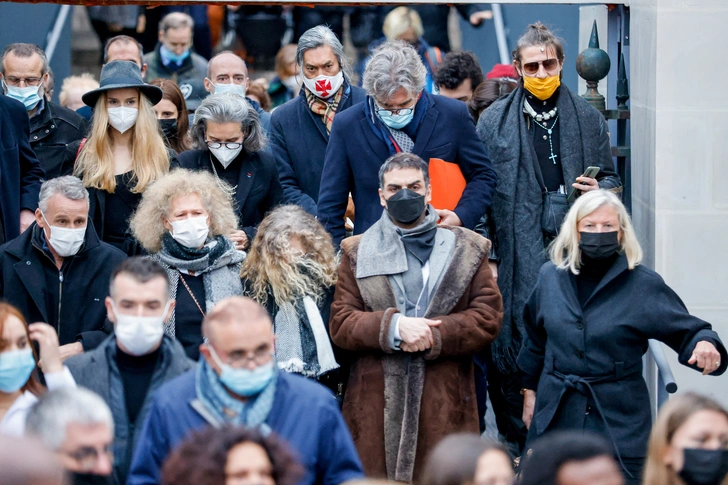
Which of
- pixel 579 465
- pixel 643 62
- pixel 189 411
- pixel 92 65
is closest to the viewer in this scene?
pixel 579 465

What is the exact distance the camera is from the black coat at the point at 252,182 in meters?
7.09

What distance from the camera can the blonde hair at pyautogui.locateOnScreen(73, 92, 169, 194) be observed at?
22.5ft

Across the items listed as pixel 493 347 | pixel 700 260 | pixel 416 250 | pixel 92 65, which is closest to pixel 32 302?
pixel 416 250

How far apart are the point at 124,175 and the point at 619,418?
9.38ft

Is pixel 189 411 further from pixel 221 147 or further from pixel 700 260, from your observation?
pixel 700 260

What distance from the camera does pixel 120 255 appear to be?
20.7 ft

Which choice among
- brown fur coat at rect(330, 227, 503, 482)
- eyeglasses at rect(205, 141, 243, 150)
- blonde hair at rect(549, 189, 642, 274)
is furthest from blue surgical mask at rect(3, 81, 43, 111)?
blonde hair at rect(549, 189, 642, 274)

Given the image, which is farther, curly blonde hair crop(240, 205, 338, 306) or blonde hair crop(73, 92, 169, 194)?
blonde hair crop(73, 92, 169, 194)

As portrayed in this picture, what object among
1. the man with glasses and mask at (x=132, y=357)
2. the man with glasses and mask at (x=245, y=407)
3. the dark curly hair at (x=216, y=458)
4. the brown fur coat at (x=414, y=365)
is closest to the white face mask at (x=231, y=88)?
the brown fur coat at (x=414, y=365)

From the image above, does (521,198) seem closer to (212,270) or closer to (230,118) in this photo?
(230,118)

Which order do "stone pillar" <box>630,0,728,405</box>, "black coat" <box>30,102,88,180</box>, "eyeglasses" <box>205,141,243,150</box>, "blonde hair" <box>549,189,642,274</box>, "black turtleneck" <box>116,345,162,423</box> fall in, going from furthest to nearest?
"black coat" <box>30,102,88,180</box>
"stone pillar" <box>630,0,728,405</box>
"eyeglasses" <box>205,141,243,150</box>
"blonde hair" <box>549,189,642,274</box>
"black turtleneck" <box>116,345,162,423</box>

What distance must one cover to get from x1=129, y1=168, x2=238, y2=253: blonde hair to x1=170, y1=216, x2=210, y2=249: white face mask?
0.09m

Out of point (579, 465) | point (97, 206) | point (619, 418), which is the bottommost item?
point (619, 418)

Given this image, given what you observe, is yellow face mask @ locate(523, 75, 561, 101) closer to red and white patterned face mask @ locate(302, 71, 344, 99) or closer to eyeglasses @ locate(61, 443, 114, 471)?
red and white patterned face mask @ locate(302, 71, 344, 99)
